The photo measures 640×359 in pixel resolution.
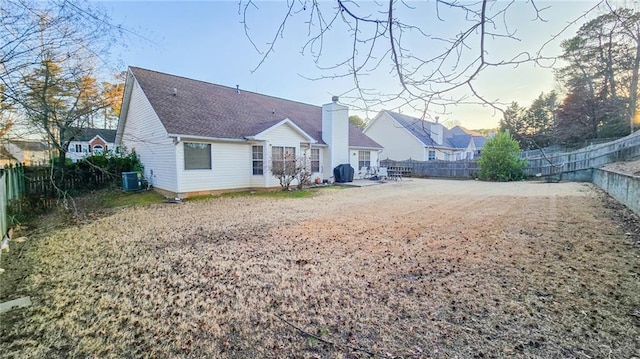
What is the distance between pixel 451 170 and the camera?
70.4ft

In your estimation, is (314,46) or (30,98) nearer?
(314,46)

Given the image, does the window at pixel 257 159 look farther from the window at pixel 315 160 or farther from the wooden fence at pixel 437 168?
the wooden fence at pixel 437 168

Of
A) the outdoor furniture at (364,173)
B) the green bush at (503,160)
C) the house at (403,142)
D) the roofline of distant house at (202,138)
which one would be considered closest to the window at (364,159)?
the outdoor furniture at (364,173)

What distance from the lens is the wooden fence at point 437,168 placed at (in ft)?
67.8

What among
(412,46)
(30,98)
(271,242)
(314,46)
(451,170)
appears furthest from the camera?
(451,170)

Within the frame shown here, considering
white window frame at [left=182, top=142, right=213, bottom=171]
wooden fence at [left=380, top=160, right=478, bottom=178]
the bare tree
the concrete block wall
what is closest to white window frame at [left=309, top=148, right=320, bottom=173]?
white window frame at [left=182, top=142, right=213, bottom=171]

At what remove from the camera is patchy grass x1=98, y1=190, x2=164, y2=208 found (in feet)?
32.6

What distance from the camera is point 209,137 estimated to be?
11.0 metres

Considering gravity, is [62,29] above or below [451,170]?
above

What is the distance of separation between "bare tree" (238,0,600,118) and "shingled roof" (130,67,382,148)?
959 cm

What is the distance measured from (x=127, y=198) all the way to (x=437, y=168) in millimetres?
20435

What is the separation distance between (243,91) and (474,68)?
17285 mm

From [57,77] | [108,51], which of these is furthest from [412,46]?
[57,77]

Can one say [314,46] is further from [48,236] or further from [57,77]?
[48,236]
